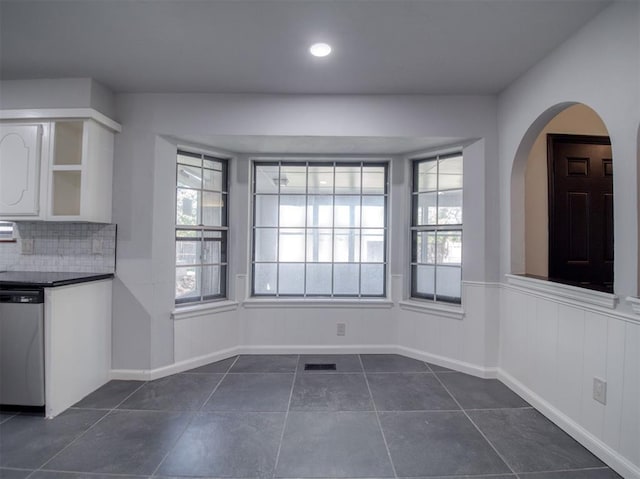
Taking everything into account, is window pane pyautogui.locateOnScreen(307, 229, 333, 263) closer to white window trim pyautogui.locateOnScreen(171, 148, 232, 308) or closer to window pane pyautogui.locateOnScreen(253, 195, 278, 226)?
window pane pyautogui.locateOnScreen(253, 195, 278, 226)

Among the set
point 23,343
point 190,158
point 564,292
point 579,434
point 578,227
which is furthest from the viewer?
point 190,158

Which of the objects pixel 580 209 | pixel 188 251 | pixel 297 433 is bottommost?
pixel 297 433

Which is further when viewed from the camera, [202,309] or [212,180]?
[212,180]

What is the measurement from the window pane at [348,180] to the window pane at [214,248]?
1.36m

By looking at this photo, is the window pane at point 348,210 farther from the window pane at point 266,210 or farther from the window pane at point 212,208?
the window pane at point 212,208

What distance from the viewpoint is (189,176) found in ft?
9.80

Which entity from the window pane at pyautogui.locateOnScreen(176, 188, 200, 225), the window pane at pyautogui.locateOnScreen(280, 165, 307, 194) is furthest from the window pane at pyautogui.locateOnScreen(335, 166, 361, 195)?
the window pane at pyautogui.locateOnScreen(176, 188, 200, 225)

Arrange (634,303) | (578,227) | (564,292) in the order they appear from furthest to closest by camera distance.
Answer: (578,227) < (564,292) < (634,303)

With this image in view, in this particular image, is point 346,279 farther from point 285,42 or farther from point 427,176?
point 285,42

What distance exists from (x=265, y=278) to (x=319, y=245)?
2.28 feet

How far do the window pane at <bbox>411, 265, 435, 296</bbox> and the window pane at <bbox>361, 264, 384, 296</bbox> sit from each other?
13.7 inches

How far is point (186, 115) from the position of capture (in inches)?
105

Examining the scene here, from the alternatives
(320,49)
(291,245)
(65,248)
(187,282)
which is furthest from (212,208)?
(320,49)

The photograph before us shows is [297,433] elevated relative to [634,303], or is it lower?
lower
